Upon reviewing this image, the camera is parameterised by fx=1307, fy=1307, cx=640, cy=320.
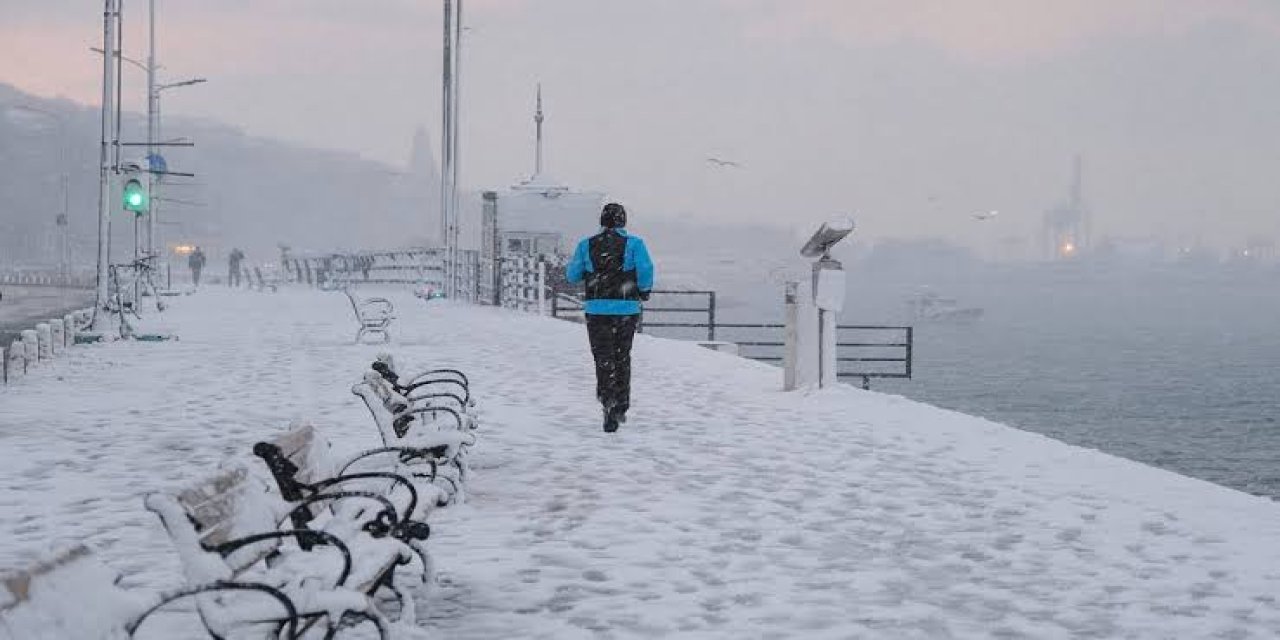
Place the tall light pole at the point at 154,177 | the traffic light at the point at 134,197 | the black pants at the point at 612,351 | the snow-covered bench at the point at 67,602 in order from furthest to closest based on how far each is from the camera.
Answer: the tall light pole at the point at 154,177 → the traffic light at the point at 134,197 → the black pants at the point at 612,351 → the snow-covered bench at the point at 67,602

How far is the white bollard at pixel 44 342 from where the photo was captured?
1789 centimetres

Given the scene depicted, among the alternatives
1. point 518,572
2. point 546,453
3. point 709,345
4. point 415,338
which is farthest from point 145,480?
point 709,345

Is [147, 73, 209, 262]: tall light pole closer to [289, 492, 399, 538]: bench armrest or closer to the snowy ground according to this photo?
the snowy ground

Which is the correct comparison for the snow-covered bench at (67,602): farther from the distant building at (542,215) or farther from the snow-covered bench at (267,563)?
the distant building at (542,215)

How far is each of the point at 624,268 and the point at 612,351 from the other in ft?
2.46

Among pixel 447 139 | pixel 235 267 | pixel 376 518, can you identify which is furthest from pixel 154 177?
pixel 376 518

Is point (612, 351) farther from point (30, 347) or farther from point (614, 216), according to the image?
point (30, 347)

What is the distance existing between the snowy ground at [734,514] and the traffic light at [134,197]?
7554mm

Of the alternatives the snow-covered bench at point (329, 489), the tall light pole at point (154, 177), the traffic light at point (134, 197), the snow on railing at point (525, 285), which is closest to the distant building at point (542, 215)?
the tall light pole at point (154, 177)

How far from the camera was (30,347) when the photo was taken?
1702 cm

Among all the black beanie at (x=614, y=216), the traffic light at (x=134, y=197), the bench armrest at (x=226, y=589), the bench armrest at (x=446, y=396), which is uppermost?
the traffic light at (x=134, y=197)

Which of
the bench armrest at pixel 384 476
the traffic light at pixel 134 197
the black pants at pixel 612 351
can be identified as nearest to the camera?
the bench armrest at pixel 384 476

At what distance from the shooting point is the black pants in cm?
1155

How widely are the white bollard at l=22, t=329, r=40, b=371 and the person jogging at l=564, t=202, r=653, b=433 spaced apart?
8700 millimetres
